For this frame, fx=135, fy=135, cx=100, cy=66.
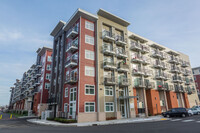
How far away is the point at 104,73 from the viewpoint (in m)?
26.2

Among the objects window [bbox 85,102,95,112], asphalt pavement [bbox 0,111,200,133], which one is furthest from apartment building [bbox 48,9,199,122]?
asphalt pavement [bbox 0,111,200,133]

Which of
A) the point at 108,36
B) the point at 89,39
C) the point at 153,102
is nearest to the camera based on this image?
the point at 89,39

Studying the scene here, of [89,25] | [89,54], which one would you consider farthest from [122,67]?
[89,25]

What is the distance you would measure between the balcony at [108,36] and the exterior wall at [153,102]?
50.5 feet

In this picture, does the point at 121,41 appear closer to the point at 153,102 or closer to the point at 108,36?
the point at 108,36

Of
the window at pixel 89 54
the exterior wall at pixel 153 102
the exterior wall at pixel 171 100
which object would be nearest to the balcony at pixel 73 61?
the window at pixel 89 54

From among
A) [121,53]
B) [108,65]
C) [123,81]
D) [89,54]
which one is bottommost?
[123,81]

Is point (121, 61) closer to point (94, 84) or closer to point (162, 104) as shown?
point (94, 84)

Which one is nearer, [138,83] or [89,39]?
[89,39]

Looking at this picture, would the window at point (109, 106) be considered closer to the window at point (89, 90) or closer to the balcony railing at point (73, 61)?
the window at point (89, 90)

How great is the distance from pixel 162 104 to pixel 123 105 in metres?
13.6

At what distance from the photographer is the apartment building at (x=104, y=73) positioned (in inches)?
925

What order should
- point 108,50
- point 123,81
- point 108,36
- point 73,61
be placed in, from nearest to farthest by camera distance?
1. point 73,61
2. point 108,50
3. point 123,81
4. point 108,36

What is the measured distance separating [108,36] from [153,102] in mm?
18316
